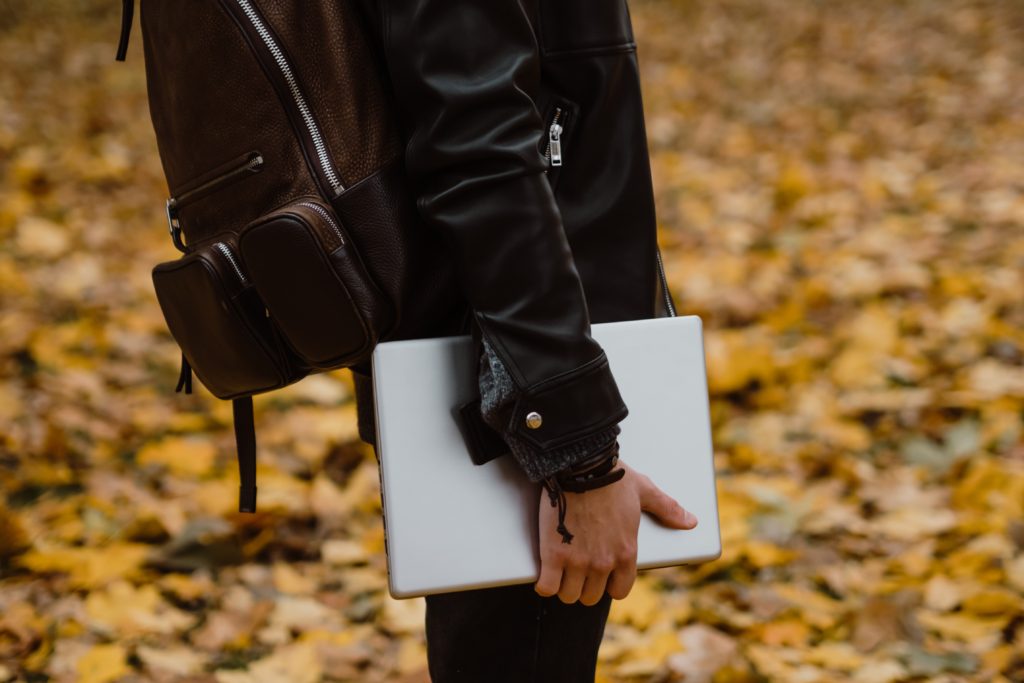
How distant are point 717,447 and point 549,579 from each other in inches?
71.0

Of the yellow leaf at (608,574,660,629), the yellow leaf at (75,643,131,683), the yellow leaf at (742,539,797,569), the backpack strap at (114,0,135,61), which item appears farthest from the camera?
the yellow leaf at (742,539,797,569)

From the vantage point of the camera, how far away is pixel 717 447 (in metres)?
2.77

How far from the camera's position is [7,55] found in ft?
18.2

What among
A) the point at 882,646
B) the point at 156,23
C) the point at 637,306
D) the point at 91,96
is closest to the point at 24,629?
the point at 156,23

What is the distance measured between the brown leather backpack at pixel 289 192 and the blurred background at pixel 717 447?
1.11 metres

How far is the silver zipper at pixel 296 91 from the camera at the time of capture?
987 millimetres

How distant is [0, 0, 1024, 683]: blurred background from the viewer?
6.53ft

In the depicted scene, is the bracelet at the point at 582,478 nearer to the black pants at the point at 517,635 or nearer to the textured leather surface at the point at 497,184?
the textured leather surface at the point at 497,184

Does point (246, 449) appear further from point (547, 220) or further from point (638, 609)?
point (638, 609)

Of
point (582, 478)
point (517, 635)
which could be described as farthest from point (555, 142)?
point (517, 635)

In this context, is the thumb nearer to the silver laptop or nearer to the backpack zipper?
the silver laptop

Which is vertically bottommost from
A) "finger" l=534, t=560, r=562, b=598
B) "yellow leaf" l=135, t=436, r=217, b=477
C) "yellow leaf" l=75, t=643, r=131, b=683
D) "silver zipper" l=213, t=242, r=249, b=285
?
"yellow leaf" l=75, t=643, r=131, b=683

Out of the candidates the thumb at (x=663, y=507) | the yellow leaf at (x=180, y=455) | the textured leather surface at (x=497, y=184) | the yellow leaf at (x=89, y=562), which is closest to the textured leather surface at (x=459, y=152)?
the textured leather surface at (x=497, y=184)

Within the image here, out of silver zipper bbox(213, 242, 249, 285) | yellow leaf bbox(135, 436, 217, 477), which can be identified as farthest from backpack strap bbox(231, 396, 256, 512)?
yellow leaf bbox(135, 436, 217, 477)
